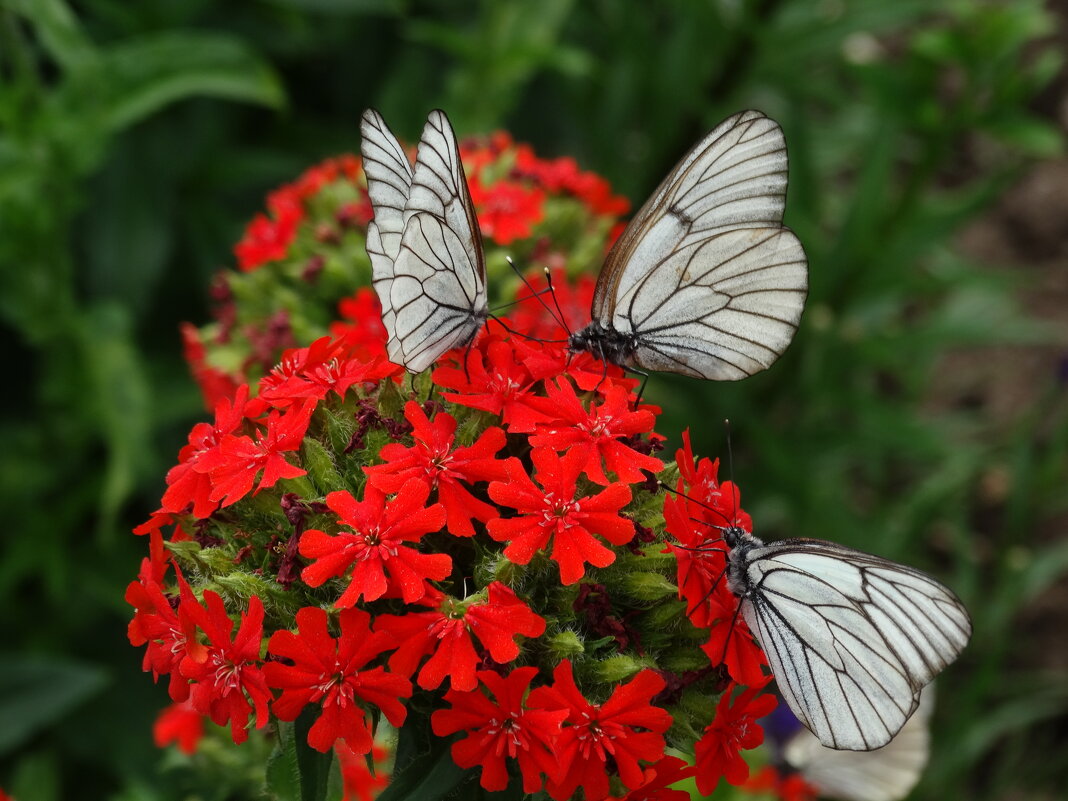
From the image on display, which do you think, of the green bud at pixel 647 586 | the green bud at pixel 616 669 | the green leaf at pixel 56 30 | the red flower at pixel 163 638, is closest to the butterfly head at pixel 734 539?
the green bud at pixel 647 586

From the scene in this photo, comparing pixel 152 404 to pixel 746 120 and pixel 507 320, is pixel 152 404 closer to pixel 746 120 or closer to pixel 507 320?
pixel 507 320

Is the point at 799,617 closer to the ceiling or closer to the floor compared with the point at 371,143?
closer to the floor

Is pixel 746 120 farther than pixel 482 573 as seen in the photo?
Yes

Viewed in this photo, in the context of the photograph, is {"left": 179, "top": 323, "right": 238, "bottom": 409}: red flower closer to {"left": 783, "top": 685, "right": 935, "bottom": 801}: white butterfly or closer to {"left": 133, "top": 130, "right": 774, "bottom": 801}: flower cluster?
{"left": 133, "top": 130, "right": 774, "bottom": 801}: flower cluster

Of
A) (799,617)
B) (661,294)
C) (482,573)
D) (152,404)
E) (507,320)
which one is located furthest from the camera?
(152,404)

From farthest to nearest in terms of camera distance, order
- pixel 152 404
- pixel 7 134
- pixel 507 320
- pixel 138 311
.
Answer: pixel 138 311, pixel 152 404, pixel 7 134, pixel 507 320

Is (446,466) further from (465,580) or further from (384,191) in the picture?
(384,191)

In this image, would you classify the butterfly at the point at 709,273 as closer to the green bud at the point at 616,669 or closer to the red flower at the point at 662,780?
the green bud at the point at 616,669

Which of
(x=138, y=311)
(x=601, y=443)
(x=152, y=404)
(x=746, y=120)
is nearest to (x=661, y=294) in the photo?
(x=746, y=120)
